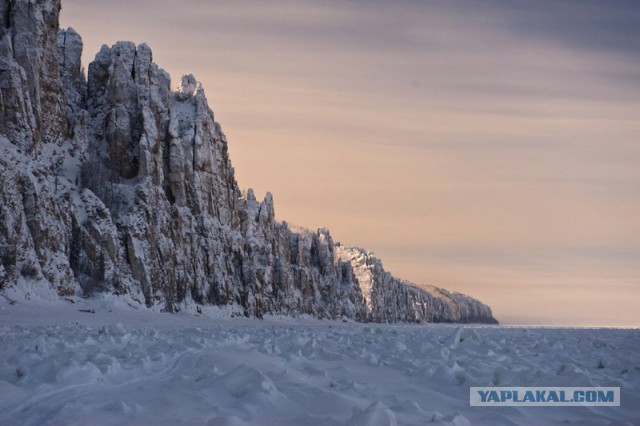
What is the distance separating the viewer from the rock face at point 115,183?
168 feet

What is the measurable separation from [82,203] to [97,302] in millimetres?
10222

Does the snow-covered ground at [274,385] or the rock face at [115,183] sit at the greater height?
the rock face at [115,183]

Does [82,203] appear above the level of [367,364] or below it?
above

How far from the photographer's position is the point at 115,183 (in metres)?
66.7

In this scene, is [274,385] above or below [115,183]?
below

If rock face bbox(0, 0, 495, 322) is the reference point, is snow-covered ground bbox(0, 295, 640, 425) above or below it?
below

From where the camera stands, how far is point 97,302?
176 feet

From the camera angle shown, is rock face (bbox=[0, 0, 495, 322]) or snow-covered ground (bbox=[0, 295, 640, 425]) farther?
rock face (bbox=[0, 0, 495, 322])

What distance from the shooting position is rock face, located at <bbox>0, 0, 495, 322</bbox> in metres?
51.2

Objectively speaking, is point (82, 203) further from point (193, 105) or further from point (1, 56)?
point (193, 105)

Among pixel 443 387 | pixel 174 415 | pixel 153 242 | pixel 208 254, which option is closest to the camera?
pixel 174 415

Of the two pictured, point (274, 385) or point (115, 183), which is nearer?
point (274, 385)

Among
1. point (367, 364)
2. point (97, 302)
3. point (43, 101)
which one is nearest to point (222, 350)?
point (367, 364)

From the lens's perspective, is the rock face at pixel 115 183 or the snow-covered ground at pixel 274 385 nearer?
the snow-covered ground at pixel 274 385
